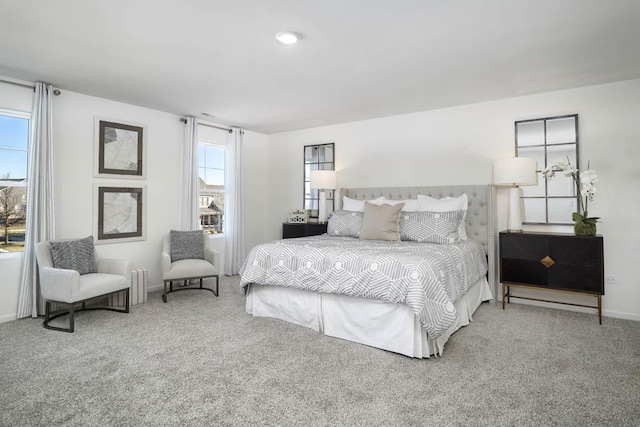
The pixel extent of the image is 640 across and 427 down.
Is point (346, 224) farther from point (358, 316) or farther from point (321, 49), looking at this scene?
point (321, 49)

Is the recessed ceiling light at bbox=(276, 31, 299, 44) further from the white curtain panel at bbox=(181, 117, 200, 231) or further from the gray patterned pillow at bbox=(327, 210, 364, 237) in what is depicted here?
the white curtain panel at bbox=(181, 117, 200, 231)

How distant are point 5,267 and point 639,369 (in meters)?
5.62

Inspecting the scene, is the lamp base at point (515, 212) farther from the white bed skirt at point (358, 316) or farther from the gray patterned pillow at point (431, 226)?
the white bed skirt at point (358, 316)

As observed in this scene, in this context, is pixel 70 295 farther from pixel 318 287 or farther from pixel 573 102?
pixel 573 102

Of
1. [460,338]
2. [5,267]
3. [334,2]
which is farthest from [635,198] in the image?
[5,267]

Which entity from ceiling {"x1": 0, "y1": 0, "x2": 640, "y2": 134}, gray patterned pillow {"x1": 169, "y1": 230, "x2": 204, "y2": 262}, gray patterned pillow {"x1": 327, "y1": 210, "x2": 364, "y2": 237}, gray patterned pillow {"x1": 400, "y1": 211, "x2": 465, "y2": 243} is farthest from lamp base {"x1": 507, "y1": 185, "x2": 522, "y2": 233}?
gray patterned pillow {"x1": 169, "y1": 230, "x2": 204, "y2": 262}

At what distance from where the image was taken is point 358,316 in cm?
301

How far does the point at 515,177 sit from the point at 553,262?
3.14 feet

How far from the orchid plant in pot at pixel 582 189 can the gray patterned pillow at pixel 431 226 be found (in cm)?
106

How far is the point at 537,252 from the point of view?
12.3 ft

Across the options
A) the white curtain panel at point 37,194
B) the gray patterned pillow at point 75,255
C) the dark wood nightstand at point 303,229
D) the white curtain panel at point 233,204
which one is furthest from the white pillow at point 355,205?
the white curtain panel at point 37,194

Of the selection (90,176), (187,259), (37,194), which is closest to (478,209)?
(187,259)

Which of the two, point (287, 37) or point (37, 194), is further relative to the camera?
point (37, 194)

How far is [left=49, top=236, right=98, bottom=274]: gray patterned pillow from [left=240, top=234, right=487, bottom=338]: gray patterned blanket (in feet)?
5.68
